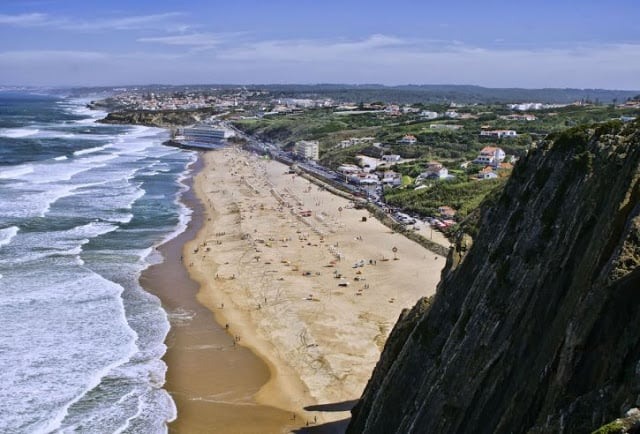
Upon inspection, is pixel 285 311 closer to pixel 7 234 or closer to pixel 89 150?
pixel 7 234

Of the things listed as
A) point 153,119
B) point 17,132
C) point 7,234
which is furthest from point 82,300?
point 153,119

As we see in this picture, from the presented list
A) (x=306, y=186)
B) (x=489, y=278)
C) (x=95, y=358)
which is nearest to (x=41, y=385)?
(x=95, y=358)

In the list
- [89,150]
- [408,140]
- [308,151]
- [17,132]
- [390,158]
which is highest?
[408,140]

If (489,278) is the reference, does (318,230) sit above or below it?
below

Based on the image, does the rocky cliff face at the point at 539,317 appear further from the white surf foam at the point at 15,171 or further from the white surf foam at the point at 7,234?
the white surf foam at the point at 15,171

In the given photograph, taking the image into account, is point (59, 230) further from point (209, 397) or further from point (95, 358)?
point (209, 397)

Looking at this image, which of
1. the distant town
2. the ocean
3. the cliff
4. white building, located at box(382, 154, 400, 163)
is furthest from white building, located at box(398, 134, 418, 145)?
the cliff
